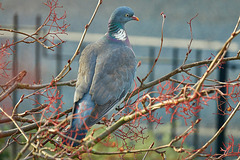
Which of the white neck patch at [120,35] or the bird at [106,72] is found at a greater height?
the white neck patch at [120,35]

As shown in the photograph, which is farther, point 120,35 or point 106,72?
point 120,35

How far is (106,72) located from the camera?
1.59 m

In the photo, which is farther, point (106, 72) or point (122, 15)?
point (122, 15)

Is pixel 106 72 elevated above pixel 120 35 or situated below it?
below

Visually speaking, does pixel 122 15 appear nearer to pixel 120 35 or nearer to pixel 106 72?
pixel 120 35

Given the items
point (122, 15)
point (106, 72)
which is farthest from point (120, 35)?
point (106, 72)

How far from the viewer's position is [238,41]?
20.0ft

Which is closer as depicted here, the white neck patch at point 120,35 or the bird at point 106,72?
the bird at point 106,72

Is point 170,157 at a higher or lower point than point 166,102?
lower

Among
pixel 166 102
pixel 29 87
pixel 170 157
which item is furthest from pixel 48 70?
pixel 166 102

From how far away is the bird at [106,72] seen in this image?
145 centimetres

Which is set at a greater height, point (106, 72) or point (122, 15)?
point (122, 15)

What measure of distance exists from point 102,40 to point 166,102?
3.23 feet

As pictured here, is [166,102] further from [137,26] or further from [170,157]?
[137,26]
